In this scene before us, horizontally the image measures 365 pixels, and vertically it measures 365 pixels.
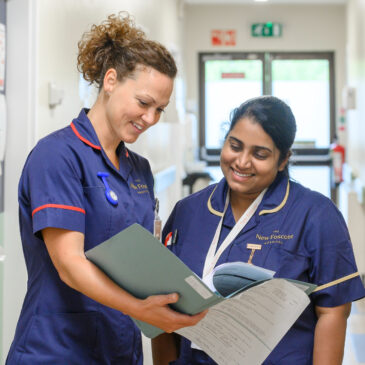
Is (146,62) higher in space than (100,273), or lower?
higher

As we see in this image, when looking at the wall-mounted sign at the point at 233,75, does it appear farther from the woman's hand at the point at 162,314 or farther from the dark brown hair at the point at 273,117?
the woman's hand at the point at 162,314

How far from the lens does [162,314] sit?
45.2 inches

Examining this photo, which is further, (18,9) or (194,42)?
(194,42)

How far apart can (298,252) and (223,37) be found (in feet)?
23.6

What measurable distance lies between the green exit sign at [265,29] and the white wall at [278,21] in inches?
2.4

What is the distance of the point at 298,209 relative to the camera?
1428 mm

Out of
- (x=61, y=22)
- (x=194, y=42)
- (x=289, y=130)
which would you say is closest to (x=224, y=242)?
(x=289, y=130)

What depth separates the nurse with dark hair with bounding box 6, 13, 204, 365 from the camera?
1.22 m

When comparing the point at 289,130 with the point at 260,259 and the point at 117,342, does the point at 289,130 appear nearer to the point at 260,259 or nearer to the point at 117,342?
the point at 260,259

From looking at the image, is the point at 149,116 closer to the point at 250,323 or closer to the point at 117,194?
the point at 117,194

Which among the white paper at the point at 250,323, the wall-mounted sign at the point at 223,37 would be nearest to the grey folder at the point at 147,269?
the white paper at the point at 250,323

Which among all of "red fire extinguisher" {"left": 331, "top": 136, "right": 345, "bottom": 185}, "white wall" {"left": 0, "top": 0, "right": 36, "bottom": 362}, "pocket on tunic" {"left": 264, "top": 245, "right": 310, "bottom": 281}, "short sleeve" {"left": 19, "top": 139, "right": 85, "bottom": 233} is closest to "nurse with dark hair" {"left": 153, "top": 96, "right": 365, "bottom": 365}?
"pocket on tunic" {"left": 264, "top": 245, "right": 310, "bottom": 281}

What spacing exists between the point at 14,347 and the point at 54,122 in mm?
1059

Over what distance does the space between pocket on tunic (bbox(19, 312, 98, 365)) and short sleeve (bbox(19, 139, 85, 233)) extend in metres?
0.25
